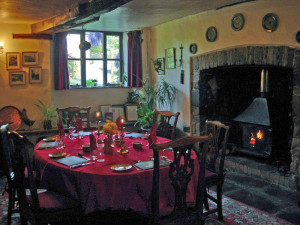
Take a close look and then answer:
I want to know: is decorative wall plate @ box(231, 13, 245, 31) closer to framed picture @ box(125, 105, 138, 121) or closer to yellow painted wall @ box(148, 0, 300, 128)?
yellow painted wall @ box(148, 0, 300, 128)

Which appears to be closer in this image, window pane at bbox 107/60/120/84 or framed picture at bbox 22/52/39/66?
framed picture at bbox 22/52/39/66

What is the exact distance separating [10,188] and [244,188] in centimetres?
266

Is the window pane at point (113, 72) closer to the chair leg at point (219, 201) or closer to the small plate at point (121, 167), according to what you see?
the chair leg at point (219, 201)

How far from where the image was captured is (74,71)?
256 inches

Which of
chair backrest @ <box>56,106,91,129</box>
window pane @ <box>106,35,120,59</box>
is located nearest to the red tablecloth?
chair backrest @ <box>56,106,91,129</box>

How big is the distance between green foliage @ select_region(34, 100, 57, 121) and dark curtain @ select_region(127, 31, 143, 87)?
170 centimetres

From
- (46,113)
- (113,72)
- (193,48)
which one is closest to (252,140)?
(193,48)

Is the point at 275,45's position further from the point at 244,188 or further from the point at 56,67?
the point at 56,67

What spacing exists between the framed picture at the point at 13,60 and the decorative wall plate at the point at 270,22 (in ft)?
13.0

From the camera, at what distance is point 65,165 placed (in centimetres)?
262

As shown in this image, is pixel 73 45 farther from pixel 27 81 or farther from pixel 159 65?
pixel 159 65

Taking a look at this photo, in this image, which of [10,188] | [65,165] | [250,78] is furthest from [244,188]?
[10,188]

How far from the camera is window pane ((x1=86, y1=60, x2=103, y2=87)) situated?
6.61 meters

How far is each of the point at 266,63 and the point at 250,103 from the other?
970 mm
